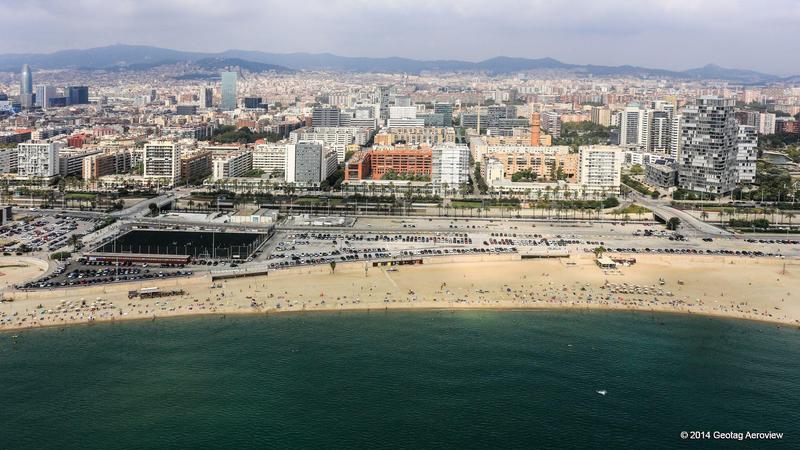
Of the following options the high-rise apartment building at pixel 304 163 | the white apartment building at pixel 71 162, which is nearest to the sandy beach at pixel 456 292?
the high-rise apartment building at pixel 304 163

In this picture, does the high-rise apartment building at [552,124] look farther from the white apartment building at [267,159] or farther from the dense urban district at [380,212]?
the white apartment building at [267,159]

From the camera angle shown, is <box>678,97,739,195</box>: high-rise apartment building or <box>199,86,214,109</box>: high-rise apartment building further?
<box>199,86,214,109</box>: high-rise apartment building

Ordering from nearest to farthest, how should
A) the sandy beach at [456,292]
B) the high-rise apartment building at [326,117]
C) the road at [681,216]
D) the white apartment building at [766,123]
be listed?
the sandy beach at [456,292] < the road at [681,216] < the high-rise apartment building at [326,117] < the white apartment building at [766,123]

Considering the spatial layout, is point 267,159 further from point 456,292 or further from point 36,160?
point 456,292

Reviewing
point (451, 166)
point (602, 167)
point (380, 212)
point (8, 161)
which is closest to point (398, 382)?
point (380, 212)

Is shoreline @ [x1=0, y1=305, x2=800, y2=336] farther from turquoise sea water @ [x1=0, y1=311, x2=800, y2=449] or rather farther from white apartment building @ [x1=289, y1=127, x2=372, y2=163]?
white apartment building @ [x1=289, y1=127, x2=372, y2=163]

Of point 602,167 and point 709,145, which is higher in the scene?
point 709,145

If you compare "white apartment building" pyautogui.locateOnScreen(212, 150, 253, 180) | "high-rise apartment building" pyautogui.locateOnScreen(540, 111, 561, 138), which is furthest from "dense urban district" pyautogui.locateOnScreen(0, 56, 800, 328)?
"high-rise apartment building" pyautogui.locateOnScreen(540, 111, 561, 138)
